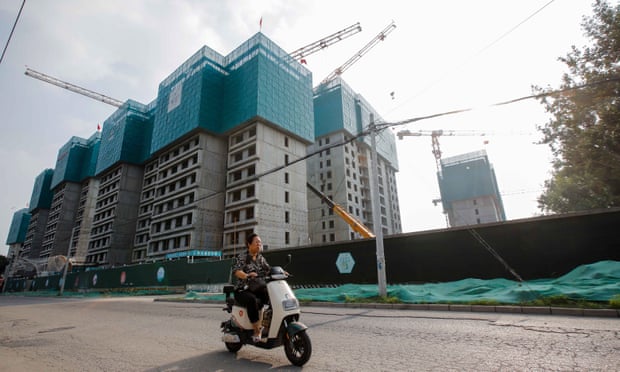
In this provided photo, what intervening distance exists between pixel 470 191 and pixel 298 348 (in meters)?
98.0

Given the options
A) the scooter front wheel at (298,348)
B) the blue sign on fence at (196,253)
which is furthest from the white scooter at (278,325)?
the blue sign on fence at (196,253)

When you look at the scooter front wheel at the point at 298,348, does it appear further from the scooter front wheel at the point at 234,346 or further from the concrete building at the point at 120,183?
the concrete building at the point at 120,183

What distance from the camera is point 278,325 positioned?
3688mm

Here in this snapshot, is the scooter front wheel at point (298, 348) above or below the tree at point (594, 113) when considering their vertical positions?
below

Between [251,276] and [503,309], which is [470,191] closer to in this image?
[503,309]

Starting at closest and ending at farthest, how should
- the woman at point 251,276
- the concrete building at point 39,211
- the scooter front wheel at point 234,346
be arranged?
the woman at point 251,276 < the scooter front wheel at point 234,346 < the concrete building at point 39,211

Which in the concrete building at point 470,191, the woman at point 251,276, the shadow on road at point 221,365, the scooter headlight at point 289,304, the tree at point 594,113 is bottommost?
the shadow on road at point 221,365

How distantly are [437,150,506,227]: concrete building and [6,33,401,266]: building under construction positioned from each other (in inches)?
1137

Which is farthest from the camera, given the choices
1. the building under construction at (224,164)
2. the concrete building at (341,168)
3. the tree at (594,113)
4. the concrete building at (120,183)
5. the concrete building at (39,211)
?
the concrete building at (39,211)

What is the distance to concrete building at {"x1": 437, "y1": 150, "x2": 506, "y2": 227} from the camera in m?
86.4

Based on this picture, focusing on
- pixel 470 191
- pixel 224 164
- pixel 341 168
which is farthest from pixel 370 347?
pixel 470 191

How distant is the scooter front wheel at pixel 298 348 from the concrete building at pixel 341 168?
52.2 metres

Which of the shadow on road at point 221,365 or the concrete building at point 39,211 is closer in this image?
the shadow on road at point 221,365

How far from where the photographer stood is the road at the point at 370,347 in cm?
350
